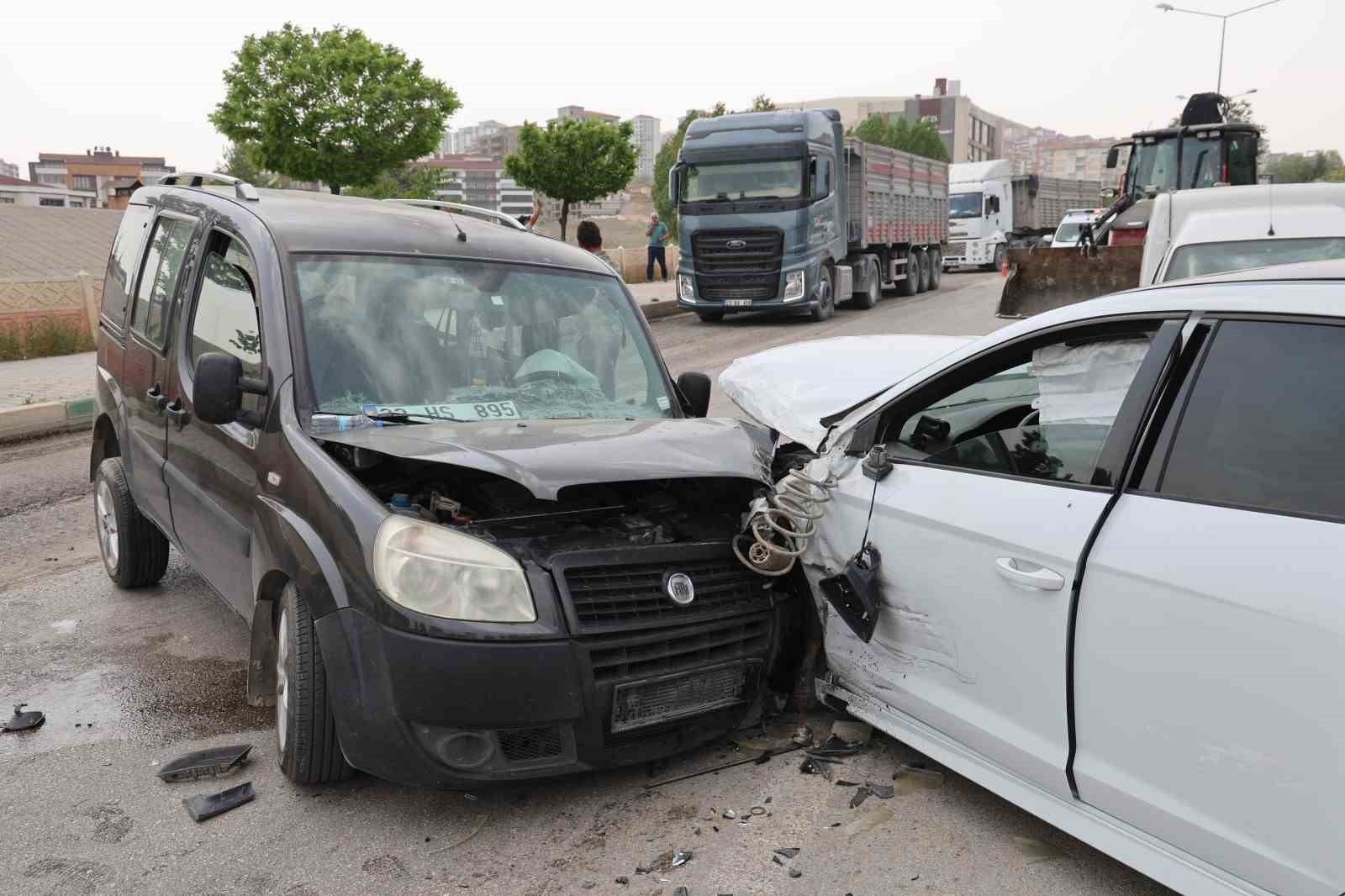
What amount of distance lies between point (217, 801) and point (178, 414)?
1.71 metres

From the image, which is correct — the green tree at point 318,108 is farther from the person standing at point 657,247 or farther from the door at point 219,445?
the door at point 219,445

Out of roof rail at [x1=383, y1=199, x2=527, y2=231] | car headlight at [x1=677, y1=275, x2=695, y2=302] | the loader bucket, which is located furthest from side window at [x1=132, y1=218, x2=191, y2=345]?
car headlight at [x1=677, y1=275, x2=695, y2=302]

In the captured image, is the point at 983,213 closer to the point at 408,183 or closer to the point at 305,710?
the point at 408,183

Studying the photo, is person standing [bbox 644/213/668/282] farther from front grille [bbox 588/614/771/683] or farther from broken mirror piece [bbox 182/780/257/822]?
broken mirror piece [bbox 182/780/257/822]

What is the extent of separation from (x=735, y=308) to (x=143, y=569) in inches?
572

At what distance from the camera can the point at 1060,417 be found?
3.17 metres

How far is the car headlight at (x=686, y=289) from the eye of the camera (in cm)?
1942

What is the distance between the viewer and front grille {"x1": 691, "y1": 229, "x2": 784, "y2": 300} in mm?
18703

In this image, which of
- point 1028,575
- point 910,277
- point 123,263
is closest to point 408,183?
point 910,277

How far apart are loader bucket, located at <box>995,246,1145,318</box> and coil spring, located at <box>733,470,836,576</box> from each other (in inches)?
327

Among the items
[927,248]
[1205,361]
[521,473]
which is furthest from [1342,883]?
[927,248]

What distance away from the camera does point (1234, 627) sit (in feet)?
7.65

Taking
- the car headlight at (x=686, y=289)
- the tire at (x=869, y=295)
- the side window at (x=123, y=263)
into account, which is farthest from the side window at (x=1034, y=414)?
A: the tire at (x=869, y=295)

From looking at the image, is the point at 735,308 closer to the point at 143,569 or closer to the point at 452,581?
the point at 143,569
